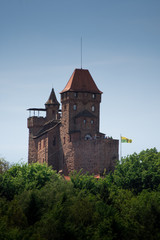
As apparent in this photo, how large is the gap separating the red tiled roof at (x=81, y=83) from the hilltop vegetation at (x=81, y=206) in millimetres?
25338

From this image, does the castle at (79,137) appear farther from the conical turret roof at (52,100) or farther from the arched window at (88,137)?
the conical turret roof at (52,100)

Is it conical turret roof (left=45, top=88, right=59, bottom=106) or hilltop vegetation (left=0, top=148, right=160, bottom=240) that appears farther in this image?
conical turret roof (left=45, top=88, right=59, bottom=106)

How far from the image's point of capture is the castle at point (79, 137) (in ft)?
322

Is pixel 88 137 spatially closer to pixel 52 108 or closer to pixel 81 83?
pixel 81 83

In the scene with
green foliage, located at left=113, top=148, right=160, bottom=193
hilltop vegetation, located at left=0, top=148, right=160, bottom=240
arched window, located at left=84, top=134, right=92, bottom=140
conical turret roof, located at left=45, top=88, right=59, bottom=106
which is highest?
conical turret roof, located at left=45, top=88, right=59, bottom=106

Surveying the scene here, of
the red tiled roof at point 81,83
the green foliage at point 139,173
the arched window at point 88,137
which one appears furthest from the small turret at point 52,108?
the green foliage at point 139,173

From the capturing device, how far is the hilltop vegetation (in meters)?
57.6

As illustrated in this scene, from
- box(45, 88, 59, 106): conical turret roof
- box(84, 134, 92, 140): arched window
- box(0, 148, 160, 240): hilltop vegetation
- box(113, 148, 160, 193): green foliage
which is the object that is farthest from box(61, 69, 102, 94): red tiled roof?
box(0, 148, 160, 240): hilltop vegetation

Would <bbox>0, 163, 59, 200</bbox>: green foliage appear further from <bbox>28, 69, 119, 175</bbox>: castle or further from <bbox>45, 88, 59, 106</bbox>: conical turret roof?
<bbox>45, 88, 59, 106</bbox>: conical turret roof

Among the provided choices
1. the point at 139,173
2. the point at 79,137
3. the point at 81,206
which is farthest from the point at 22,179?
the point at 79,137

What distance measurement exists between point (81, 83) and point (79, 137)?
12518mm

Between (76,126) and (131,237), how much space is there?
153 feet

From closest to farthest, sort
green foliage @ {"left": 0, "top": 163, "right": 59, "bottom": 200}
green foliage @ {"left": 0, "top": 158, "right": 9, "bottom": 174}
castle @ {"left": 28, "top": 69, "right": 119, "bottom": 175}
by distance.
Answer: green foliage @ {"left": 0, "top": 163, "right": 59, "bottom": 200} → castle @ {"left": 28, "top": 69, "right": 119, "bottom": 175} → green foliage @ {"left": 0, "top": 158, "right": 9, "bottom": 174}

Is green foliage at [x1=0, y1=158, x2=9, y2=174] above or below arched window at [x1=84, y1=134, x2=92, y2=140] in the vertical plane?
below
